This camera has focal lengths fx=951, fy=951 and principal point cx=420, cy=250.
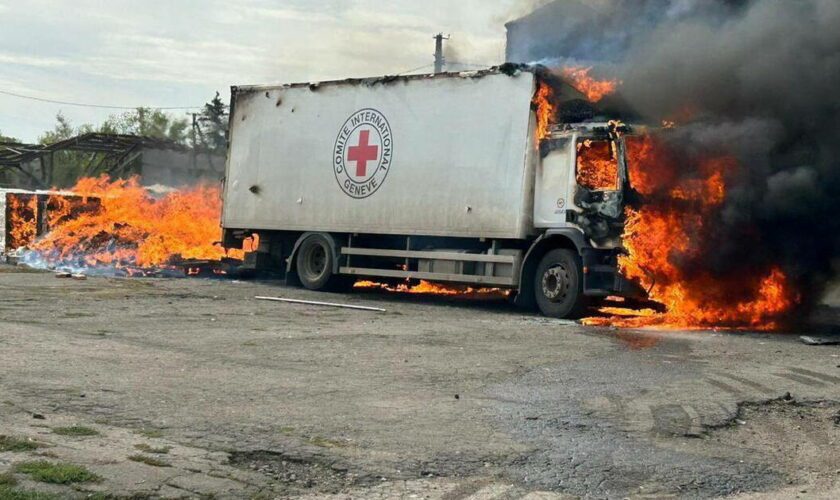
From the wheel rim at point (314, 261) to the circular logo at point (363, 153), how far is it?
1581mm

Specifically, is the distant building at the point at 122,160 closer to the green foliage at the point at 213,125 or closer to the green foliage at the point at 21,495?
the green foliage at the point at 213,125

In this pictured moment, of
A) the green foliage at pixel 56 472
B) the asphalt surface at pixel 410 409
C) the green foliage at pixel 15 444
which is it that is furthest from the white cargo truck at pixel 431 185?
the green foliage at pixel 56 472

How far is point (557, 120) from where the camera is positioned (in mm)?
14820

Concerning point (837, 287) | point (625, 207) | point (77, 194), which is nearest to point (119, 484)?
point (625, 207)

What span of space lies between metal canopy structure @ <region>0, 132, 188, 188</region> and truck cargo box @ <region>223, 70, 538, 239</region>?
22946 mm

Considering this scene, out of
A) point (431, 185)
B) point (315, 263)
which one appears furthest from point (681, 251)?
point (315, 263)

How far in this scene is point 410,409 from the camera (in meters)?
6.80

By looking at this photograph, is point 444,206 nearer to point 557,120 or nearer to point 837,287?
point 557,120

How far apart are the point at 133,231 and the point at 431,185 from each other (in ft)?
30.7

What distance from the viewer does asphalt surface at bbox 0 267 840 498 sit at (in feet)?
16.5

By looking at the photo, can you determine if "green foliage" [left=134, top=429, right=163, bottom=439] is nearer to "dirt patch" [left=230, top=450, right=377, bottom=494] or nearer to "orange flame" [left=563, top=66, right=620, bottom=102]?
"dirt patch" [left=230, top=450, right=377, bottom=494]

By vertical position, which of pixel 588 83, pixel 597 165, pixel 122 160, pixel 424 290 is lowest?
pixel 424 290

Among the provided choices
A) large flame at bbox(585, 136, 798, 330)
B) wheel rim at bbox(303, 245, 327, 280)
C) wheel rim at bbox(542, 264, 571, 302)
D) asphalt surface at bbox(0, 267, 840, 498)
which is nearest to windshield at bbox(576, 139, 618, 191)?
large flame at bbox(585, 136, 798, 330)

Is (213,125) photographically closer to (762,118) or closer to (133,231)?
(133,231)
